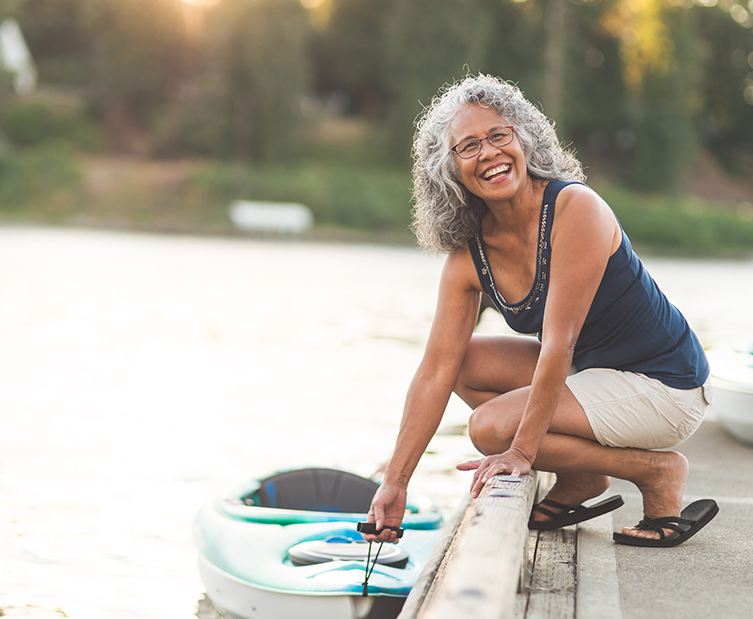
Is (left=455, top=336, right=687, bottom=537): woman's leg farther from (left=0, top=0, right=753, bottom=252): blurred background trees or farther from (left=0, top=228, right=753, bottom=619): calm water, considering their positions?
(left=0, top=0, right=753, bottom=252): blurred background trees

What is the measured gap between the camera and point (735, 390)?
16.1ft

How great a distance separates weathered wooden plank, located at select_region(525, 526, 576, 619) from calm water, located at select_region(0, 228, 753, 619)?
158 centimetres

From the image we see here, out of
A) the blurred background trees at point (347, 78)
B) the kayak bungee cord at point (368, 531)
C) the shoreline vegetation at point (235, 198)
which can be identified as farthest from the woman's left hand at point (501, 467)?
the blurred background trees at point (347, 78)

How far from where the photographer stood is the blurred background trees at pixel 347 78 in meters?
38.9

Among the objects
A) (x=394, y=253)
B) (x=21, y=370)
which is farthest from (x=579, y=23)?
(x=21, y=370)

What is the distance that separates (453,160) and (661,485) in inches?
49.3

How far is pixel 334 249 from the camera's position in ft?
90.8

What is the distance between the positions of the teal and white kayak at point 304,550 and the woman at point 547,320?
350mm

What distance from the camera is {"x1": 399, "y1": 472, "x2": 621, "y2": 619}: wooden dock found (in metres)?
1.89

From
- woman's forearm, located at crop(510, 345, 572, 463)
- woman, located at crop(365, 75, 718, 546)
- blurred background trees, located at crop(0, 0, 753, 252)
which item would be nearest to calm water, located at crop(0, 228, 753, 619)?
woman, located at crop(365, 75, 718, 546)

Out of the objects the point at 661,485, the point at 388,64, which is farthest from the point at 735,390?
the point at 388,64

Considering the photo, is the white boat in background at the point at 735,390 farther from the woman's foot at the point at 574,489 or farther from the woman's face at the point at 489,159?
the woman's face at the point at 489,159

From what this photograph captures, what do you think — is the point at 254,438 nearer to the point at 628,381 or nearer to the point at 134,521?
the point at 134,521

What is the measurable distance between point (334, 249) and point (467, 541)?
84.2 ft
